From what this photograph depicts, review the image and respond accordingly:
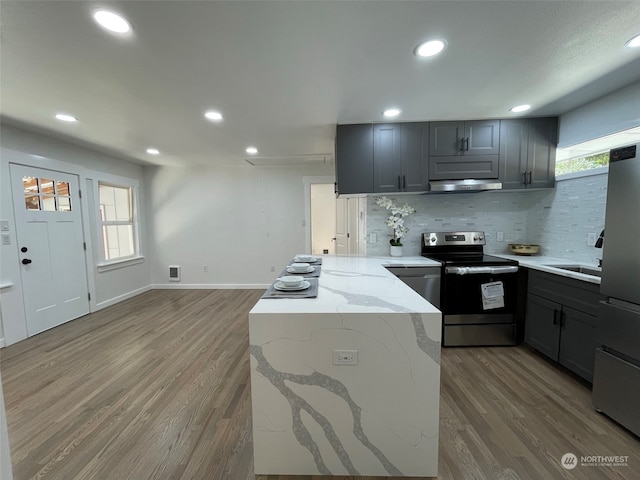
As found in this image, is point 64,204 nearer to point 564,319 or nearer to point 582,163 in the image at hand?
point 564,319

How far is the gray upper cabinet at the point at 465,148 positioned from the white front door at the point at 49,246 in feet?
14.8

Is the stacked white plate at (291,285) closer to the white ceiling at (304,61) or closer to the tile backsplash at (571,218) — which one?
the white ceiling at (304,61)

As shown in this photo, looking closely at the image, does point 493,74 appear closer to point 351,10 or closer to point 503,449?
point 351,10

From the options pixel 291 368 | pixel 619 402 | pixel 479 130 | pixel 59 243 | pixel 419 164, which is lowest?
pixel 619 402

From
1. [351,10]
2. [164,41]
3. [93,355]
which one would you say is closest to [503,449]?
[351,10]

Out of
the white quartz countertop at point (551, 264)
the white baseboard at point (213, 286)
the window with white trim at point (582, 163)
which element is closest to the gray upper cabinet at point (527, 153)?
the window with white trim at point (582, 163)

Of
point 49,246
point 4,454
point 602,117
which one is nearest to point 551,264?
point 602,117

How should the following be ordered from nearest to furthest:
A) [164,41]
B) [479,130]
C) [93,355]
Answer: [164,41] < [93,355] < [479,130]

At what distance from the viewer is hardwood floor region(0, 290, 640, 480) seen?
1425 millimetres

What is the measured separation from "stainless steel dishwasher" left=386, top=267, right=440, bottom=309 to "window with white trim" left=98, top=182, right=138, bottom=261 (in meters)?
4.38

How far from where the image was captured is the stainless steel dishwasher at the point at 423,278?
272 centimetres

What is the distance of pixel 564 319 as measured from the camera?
7.18 ft

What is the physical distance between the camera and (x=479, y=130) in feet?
9.27

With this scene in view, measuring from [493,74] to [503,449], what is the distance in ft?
7.90
